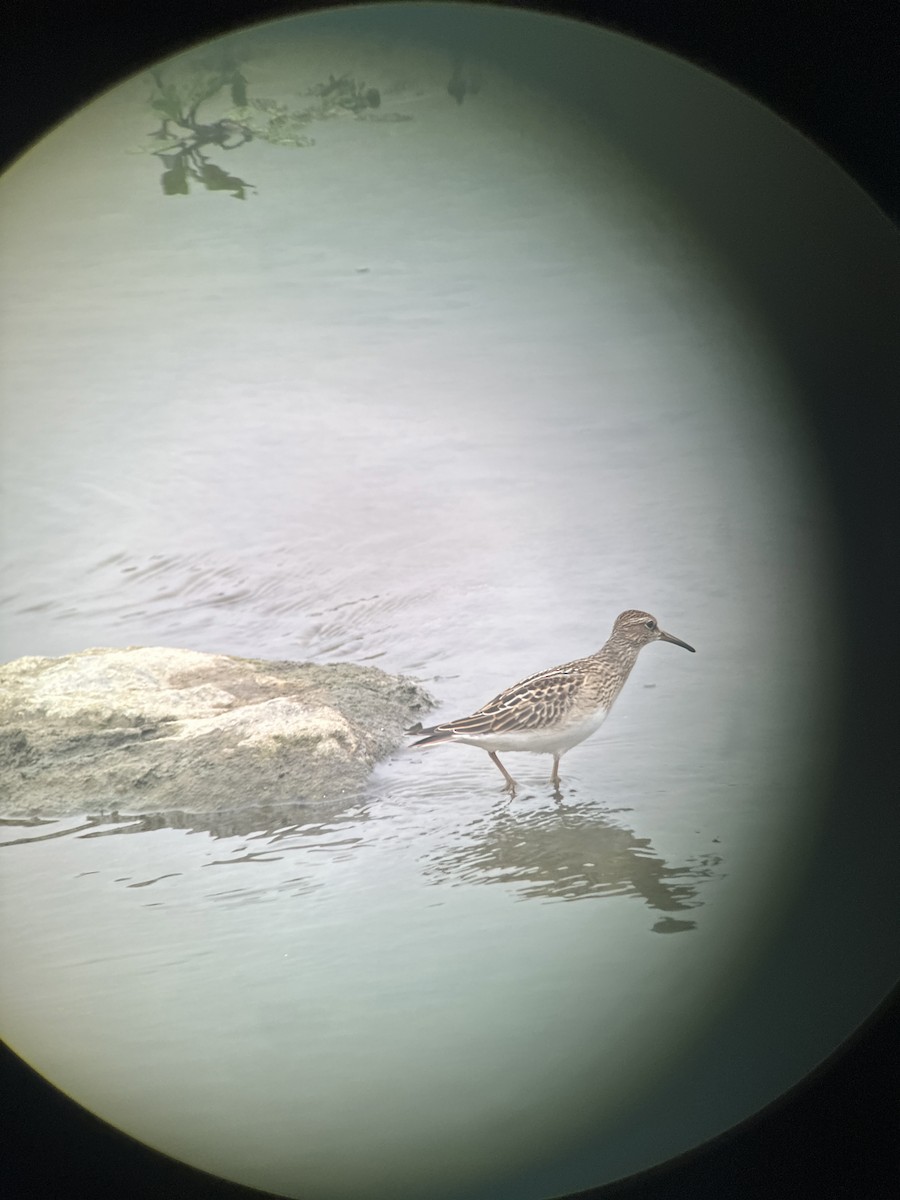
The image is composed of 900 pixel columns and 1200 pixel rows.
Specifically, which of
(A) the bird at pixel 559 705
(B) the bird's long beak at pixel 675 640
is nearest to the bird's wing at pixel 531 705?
(A) the bird at pixel 559 705

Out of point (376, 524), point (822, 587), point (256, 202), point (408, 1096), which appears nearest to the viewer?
point (408, 1096)

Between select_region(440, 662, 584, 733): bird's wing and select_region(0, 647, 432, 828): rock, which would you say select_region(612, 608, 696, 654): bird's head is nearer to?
select_region(440, 662, 584, 733): bird's wing

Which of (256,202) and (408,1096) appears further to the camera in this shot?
(256,202)

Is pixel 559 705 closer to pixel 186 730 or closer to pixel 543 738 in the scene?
pixel 543 738

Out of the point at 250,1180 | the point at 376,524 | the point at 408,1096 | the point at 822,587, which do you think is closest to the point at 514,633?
the point at 376,524

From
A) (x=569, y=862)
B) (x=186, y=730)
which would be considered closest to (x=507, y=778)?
(x=569, y=862)

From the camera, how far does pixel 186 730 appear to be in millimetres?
2285

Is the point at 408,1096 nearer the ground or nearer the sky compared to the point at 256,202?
nearer the ground

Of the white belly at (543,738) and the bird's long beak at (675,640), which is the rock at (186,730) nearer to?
the white belly at (543,738)

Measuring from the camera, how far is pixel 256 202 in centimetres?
216

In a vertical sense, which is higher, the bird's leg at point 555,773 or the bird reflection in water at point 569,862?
the bird's leg at point 555,773

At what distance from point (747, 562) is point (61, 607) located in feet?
3.73

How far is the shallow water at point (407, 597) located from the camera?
1.86 m

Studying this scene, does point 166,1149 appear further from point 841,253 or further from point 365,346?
point 841,253
